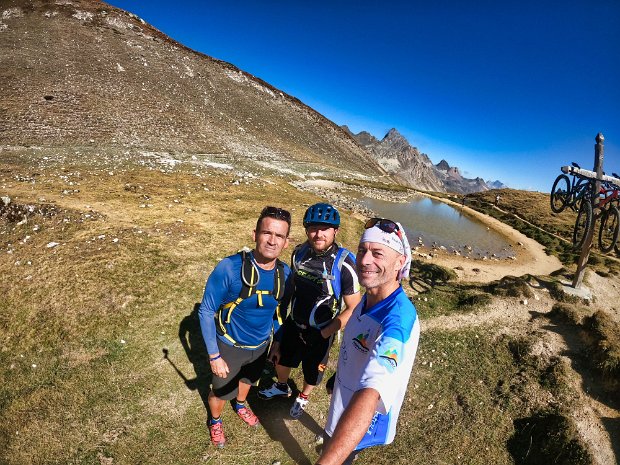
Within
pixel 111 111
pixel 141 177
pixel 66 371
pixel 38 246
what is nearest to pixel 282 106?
pixel 111 111

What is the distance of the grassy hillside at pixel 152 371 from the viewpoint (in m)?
6.05

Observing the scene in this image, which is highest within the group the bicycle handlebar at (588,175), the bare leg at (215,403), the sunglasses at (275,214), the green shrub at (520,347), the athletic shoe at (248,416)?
the bicycle handlebar at (588,175)

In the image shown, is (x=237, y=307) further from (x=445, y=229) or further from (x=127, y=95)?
(x=127, y=95)

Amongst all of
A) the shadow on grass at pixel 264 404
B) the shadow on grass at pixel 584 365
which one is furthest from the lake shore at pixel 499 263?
the shadow on grass at pixel 264 404

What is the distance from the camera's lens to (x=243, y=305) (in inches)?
201

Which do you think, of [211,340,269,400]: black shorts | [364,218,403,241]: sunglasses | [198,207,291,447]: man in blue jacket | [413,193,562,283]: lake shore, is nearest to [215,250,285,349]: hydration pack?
[198,207,291,447]: man in blue jacket

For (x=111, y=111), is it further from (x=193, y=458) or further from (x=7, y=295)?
(x=193, y=458)

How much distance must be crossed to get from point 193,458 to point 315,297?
12.6 feet

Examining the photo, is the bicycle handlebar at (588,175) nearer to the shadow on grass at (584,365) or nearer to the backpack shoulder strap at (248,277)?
the shadow on grass at (584,365)

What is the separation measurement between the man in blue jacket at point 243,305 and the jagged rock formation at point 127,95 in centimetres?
3643

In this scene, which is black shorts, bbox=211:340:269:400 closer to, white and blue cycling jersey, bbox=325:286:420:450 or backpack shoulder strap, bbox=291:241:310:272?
backpack shoulder strap, bbox=291:241:310:272

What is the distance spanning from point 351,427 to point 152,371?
667cm

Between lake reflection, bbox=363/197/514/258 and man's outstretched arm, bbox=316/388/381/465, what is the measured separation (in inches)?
830

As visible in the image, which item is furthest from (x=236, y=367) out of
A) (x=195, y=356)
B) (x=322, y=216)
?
(x=195, y=356)
